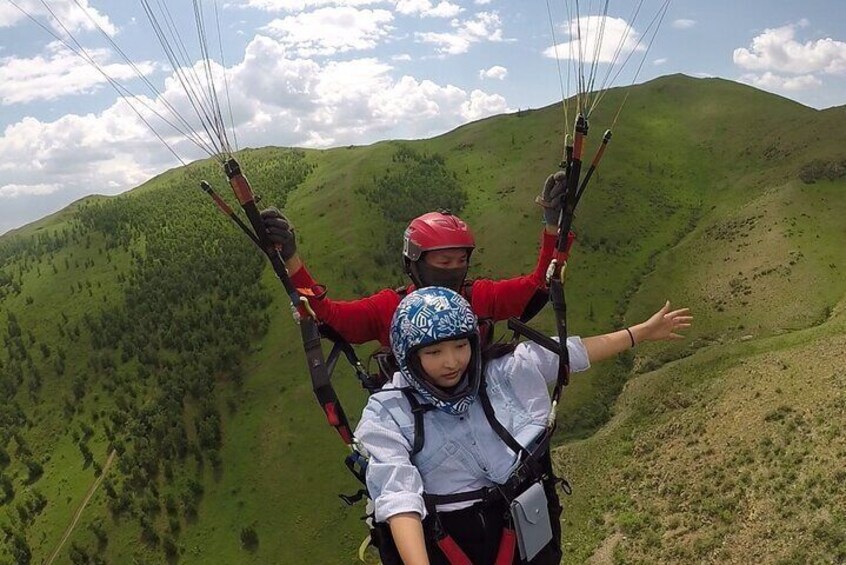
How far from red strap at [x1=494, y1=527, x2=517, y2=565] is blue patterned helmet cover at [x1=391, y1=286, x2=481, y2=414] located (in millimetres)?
864

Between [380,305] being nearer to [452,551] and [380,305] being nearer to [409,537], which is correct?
[452,551]

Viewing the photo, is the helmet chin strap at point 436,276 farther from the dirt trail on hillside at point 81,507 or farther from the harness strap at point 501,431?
the dirt trail on hillside at point 81,507

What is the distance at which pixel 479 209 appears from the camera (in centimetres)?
6412

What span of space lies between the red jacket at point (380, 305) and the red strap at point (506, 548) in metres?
2.72

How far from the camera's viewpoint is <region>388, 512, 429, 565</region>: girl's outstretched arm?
3156mm

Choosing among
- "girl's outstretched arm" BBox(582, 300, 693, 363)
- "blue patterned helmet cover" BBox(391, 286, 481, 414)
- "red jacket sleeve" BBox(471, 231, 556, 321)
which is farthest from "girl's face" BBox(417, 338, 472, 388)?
"red jacket sleeve" BBox(471, 231, 556, 321)

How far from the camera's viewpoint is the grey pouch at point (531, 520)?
3633mm

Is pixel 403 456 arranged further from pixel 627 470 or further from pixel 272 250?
pixel 627 470

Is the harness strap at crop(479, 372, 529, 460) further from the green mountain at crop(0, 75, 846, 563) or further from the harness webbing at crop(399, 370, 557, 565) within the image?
the green mountain at crop(0, 75, 846, 563)

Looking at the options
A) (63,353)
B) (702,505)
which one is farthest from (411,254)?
(63,353)

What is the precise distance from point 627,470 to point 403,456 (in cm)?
2287

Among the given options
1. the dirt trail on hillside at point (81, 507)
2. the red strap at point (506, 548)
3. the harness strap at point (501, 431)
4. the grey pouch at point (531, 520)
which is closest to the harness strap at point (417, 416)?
the harness strap at point (501, 431)

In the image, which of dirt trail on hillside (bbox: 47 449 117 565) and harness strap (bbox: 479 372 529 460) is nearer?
harness strap (bbox: 479 372 529 460)

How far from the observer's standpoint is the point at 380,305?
6.35 metres
